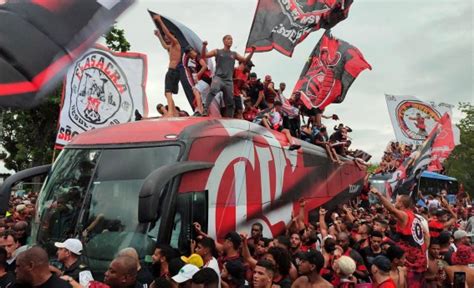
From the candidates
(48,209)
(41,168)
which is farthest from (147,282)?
(41,168)

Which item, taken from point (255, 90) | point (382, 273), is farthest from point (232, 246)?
point (255, 90)

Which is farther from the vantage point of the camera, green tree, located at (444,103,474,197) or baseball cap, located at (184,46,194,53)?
green tree, located at (444,103,474,197)

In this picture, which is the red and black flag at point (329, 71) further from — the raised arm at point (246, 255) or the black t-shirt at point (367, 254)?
the raised arm at point (246, 255)

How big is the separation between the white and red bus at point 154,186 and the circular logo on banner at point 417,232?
8.22 ft

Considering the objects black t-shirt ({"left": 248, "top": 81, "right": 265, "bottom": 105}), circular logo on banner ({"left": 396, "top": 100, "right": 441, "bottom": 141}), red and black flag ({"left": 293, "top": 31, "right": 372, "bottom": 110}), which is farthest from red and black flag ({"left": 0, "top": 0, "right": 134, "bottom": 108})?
circular logo on banner ({"left": 396, "top": 100, "right": 441, "bottom": 141})

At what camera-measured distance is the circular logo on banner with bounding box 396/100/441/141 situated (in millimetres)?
20906

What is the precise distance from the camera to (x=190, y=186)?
21.8 ft

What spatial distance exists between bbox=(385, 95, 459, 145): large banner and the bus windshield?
15.9 meters

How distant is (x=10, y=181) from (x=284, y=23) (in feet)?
29.1

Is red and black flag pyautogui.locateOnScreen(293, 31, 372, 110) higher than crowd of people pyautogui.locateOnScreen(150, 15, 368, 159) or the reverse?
higher

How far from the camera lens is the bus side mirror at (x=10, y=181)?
7047 mm

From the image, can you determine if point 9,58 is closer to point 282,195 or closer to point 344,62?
point 282,195

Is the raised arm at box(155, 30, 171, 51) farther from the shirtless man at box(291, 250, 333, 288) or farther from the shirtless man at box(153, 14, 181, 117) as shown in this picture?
the shirtless man at box(291, 250, 333, 288)

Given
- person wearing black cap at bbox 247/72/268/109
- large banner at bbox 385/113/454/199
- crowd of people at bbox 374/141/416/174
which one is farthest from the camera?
crowd of people at bbox 374/141/416/174
